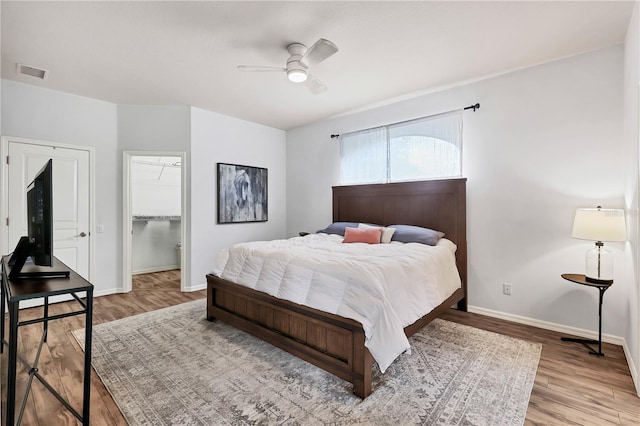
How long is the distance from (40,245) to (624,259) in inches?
177

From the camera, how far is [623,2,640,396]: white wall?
84.8 inches

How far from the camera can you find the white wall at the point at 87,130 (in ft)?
11.9

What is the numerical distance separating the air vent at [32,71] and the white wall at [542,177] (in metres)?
4.56

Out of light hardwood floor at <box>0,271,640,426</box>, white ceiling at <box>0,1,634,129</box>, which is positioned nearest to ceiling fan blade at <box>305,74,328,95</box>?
white ceiling at <box>0,1,634,129</box>

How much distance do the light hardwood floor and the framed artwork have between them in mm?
2170

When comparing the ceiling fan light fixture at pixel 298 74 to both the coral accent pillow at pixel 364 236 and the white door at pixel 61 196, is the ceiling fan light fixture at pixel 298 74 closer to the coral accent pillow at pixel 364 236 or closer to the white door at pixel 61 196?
the coral accent pillow at pixel 364 236

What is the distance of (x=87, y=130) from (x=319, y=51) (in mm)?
3620

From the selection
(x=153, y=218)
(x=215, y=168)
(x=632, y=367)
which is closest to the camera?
(x=632, y=367)

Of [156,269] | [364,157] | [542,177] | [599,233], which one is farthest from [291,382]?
[156,269]

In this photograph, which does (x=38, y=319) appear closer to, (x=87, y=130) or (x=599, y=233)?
(x=87, y=130)

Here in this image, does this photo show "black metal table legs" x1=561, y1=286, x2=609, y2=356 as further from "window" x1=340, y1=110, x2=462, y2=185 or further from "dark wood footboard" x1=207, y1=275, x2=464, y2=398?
"window" x1=340, y1=110, x2=462, y2=185

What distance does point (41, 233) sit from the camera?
1.75 metres

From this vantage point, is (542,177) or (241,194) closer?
(542,177)

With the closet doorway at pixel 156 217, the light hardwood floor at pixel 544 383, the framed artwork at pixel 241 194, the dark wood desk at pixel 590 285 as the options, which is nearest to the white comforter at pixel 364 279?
the light hardwood floor at pixel 544 383
